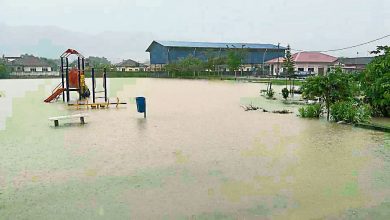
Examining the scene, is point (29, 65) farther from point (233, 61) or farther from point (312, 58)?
point (312, 58)

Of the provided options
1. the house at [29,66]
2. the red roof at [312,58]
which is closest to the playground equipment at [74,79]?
the red roof at [312,58]

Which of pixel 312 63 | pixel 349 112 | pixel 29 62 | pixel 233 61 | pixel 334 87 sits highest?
pixel 29 62

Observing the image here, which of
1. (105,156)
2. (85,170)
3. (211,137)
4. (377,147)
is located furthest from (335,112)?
(85,170)

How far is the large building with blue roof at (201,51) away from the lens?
63875 mm

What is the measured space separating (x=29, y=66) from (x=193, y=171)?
250 ft

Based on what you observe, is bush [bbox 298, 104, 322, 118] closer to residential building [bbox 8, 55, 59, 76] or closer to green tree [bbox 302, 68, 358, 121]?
green tree [bbox 302, 68, 358, 121]

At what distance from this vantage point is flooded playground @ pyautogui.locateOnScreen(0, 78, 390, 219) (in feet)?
15.6

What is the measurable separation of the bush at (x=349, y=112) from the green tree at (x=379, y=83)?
0.61 metres

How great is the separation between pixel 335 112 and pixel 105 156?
23.4ft

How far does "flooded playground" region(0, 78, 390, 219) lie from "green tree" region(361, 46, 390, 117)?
2.23m

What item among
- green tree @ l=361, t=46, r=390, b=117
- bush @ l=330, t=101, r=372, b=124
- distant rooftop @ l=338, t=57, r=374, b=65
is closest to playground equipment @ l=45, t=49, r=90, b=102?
bush @ l=330, t=101, r=372, b=124

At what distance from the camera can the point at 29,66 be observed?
7588cm

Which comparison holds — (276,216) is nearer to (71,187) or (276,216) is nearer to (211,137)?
(71,187)

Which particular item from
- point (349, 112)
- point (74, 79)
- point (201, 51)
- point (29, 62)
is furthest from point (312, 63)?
point (29, 62)
